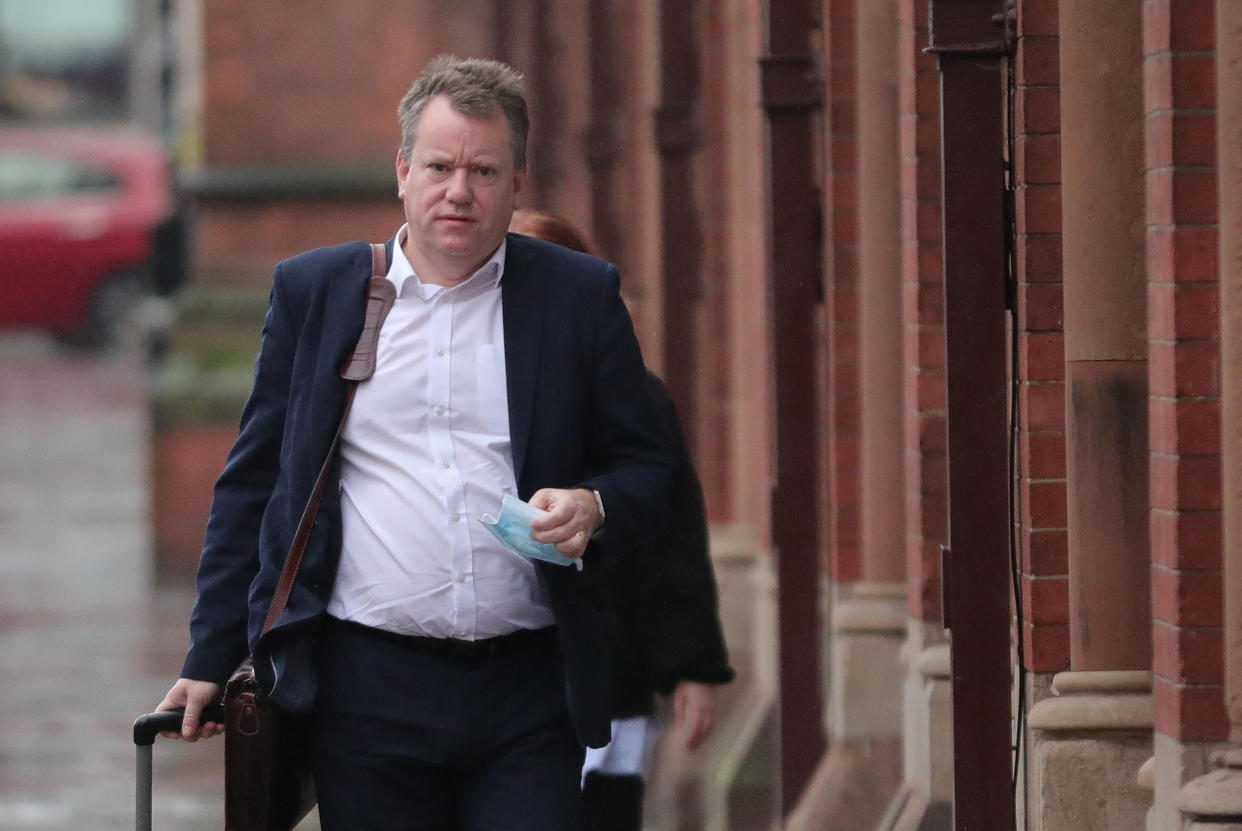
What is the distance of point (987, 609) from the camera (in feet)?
14.2

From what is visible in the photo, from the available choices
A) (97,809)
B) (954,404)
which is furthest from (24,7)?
(954,404)

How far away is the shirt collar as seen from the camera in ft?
11.8

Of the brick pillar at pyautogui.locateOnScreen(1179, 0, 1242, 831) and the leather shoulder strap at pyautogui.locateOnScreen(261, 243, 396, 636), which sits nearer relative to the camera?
the leather shoulder strap at pyautogui.locateOnScreen(261, 243, 396, 636)

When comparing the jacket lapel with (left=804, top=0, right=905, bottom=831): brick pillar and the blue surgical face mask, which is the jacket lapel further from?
(left=804, top=0, right=905, bottom=831): brick pillar

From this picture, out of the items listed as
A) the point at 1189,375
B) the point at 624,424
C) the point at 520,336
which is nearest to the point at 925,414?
the point at 1189,375

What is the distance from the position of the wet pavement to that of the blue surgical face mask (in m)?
4.12

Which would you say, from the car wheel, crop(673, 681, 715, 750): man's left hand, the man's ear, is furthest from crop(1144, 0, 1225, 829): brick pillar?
the car wheel

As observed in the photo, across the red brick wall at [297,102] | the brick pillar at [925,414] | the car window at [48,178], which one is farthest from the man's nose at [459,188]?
the car window at [48,178]

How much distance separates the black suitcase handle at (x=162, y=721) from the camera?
3.55 metres

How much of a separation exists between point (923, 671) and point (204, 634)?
8.23 feet

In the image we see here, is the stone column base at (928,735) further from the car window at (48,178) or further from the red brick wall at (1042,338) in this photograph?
the car window at (48,178)

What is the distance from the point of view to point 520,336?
3.59 m

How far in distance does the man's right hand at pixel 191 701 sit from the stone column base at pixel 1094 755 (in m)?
1.68

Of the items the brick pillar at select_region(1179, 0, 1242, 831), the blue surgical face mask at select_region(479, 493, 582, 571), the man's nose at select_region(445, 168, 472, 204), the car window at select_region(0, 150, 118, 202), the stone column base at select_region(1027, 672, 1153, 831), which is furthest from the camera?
the car window at select_region(0, 150, 118, 202)
